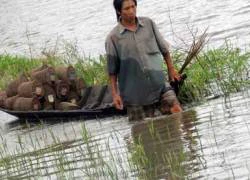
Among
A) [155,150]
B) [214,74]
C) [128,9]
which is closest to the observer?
[155,150]

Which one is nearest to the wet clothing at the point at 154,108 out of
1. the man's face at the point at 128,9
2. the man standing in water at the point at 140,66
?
the man standing in water at the point at 140,66

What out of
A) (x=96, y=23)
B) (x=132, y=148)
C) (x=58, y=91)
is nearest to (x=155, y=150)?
(x=132, y=148)

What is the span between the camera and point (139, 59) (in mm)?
10047

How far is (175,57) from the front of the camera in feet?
38.8

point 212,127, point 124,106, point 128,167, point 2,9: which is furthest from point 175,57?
point 2,9

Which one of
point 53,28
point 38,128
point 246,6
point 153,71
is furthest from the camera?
point 53,28

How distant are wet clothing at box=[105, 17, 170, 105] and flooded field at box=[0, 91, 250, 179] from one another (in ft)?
1.29

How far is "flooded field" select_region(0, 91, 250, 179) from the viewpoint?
700cm

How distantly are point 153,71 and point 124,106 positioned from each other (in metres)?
0.73

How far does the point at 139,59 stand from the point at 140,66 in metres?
0.09

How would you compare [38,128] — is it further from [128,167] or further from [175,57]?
[128,167]

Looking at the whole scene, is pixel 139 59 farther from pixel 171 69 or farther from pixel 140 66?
pixel 171 69

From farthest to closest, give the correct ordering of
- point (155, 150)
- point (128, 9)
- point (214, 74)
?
1. point (214, 74)
2. point (128, 9)
3. point (155, 150)

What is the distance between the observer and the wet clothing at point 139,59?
999 centimetres
